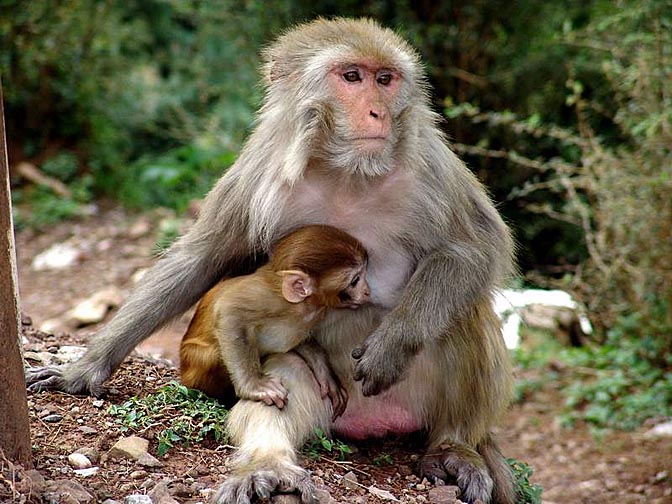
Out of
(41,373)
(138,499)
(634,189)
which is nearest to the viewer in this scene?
(138,499)

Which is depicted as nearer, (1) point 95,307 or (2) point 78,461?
(2) point 78,461

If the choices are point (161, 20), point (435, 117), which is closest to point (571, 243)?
point (435, 117)

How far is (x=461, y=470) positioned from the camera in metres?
4.37

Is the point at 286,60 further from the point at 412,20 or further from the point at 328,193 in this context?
the point at 412,20

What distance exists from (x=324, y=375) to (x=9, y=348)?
4.74 feet

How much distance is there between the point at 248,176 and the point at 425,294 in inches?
37.4

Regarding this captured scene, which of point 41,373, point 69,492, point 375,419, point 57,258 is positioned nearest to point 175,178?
point 57,258

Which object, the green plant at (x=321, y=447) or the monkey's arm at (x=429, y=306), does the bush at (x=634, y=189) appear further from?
the green plant at (x=321, y=447)

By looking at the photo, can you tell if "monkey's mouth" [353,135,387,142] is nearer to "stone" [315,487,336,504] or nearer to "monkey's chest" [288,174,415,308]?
"monkey's chest" [288,174,415,308]

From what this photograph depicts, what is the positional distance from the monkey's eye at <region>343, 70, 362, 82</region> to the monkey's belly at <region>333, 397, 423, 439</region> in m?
1.47

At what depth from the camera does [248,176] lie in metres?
4.42

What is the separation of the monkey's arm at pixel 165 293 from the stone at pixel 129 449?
1.85 feet

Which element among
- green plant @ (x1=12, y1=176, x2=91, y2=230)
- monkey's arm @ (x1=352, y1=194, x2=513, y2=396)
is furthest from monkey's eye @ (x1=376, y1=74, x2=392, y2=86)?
green plant @ (x1=12, y1=176, x2=91, y2=230)

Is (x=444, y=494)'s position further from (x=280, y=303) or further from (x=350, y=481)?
(x=280, y=303)
